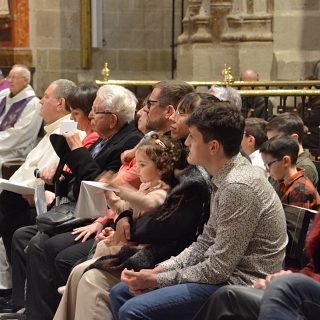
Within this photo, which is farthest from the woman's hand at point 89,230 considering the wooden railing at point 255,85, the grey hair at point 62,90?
the wooden railing at point 255,85

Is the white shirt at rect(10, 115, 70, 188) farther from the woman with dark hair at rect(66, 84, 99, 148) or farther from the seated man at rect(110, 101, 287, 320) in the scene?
the seated man at rect(110, 101, 287, 320)

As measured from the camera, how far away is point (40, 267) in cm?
510

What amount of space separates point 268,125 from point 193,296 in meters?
2.08

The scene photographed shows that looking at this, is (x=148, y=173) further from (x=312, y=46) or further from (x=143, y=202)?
(x=312, y=46)

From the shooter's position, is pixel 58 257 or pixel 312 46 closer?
pixel 58 257

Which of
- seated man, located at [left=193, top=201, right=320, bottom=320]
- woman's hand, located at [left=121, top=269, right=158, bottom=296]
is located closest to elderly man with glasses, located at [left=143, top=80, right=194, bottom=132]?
woman's hand, located at [left=121, top=269, right=158, bottom=296]

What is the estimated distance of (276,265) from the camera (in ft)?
11.3

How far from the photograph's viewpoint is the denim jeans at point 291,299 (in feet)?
9.46

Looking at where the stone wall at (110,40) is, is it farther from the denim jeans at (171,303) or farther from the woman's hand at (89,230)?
the denim jeans at (171,303)

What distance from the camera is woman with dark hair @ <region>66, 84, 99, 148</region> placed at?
564 centimetres

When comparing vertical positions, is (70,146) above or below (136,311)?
above

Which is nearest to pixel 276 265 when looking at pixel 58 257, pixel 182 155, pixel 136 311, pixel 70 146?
pixel 136 311

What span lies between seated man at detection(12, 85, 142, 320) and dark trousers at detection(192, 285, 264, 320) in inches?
72.3

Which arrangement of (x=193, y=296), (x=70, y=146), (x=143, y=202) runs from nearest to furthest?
(x=193, y=296) < (x=143, y=202) < (x=70, y=146)
